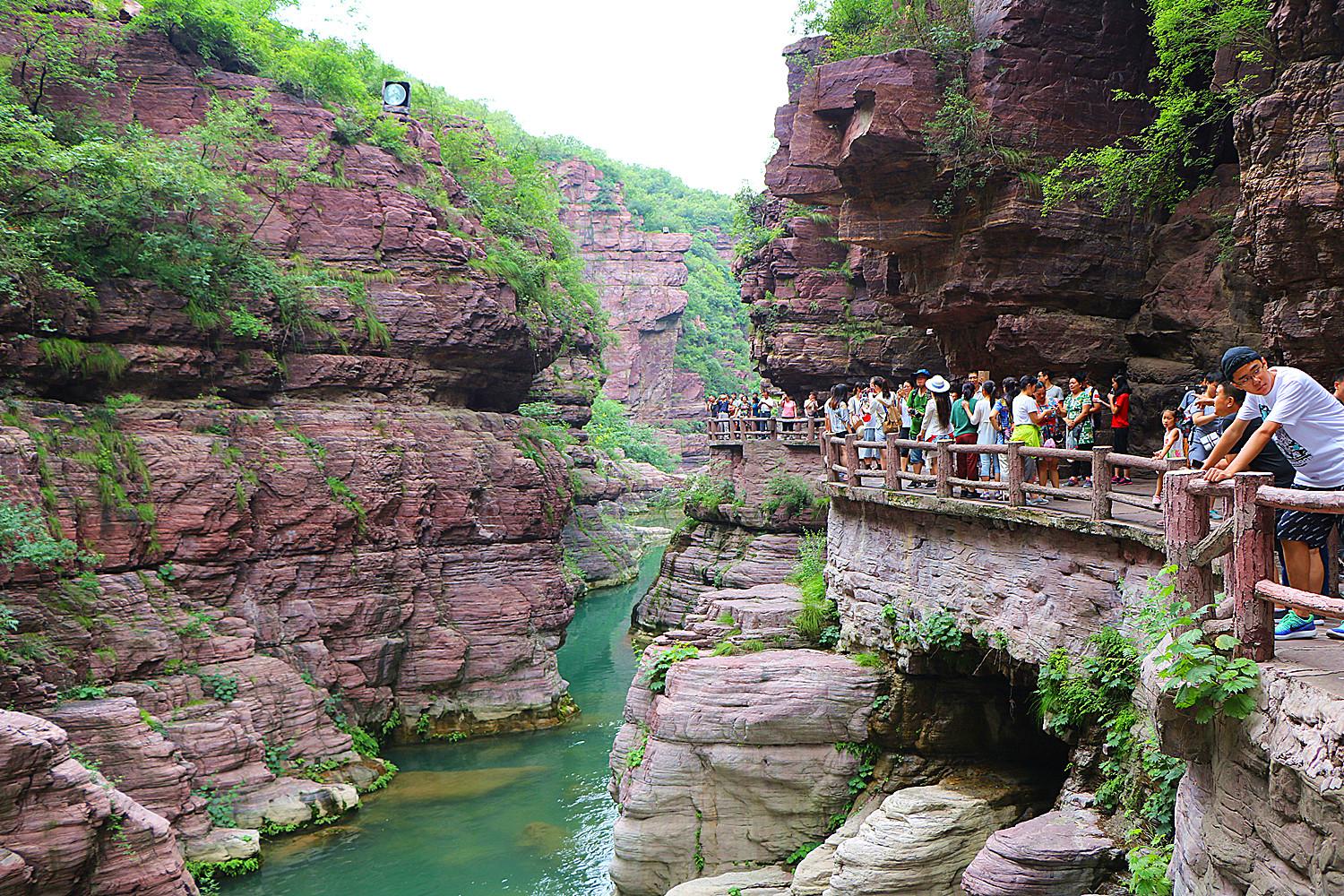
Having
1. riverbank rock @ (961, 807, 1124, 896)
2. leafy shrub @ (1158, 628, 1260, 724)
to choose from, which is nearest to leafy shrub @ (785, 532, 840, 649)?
riverbank rock @ (961, 807, 1124, 896)

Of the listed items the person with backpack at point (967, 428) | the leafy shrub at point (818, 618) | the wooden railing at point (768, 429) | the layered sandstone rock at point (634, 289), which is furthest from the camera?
the layered sandstone rock at point (634, 289)

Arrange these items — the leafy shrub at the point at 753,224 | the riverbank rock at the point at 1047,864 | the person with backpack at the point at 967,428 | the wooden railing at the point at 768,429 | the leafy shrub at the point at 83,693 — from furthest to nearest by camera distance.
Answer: the leafy shrub at the point at 753,224 → the wooden railing at the point at 768,429 → the leafy shrub at the point at 83,693 → the person with backpack at the point at 967,428 → the riverbank rock at the point at 1047,864

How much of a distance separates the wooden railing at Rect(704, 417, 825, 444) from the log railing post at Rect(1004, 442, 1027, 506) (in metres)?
16.9

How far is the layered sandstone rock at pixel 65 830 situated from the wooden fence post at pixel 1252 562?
13.2m

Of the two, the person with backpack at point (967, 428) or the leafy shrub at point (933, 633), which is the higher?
the person with backpack at point (967, 428)

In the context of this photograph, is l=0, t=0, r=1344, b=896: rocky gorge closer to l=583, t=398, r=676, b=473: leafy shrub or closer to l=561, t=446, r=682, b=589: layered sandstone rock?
l=561, t=446, r=682, b=589: layered sandstone rock

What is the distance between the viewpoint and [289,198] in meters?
24.5

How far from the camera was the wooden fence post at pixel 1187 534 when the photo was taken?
582cm

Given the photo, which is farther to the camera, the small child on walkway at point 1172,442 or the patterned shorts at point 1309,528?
the small child on walkway at point 1172,442

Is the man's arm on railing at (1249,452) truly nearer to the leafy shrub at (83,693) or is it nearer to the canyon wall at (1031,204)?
the canyon wall at (1031,204)

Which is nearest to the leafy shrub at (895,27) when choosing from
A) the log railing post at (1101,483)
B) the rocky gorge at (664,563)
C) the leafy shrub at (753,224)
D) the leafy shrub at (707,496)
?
the rocky gorge at (664,563)

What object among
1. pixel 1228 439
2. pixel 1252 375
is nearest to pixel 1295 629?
pixel 1228 439

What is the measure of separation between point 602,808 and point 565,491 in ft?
36.3

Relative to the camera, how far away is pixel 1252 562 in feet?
17.7
